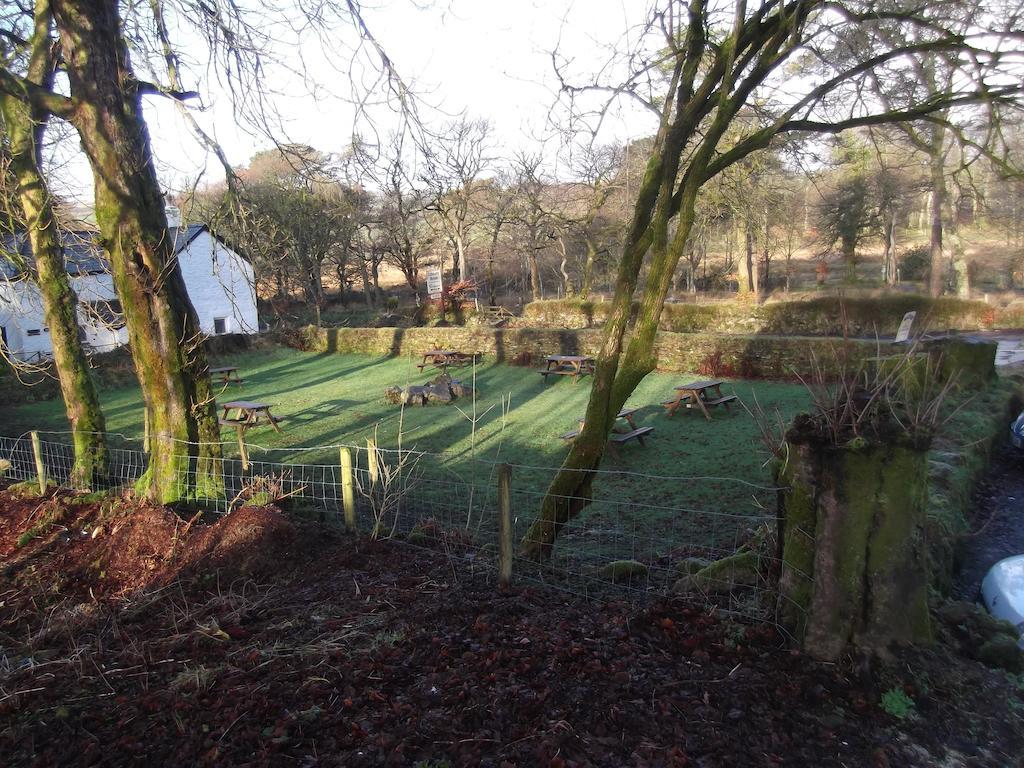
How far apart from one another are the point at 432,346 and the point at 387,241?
1549 centimetres

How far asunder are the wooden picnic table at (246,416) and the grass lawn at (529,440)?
24 centimetres

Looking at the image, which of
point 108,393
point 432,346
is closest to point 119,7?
point 108,393

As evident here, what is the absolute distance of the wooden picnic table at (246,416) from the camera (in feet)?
40.7

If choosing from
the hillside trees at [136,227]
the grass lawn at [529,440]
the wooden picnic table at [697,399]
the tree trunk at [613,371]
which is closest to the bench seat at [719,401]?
the wooden picnic table at [697,399]

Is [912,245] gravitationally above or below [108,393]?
above

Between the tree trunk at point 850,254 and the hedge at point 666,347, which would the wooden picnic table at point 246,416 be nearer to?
the hedge at point 666,347

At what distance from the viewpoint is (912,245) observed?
37406mm

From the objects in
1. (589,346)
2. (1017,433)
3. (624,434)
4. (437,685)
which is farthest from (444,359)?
(437,685)

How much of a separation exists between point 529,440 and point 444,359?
29.8 ft

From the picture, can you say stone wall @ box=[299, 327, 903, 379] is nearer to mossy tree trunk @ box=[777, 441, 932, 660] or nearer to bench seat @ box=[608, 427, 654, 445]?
bench seat @ box=[608, 427, 654, 445]

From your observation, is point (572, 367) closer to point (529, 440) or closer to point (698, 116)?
point (529, 440)

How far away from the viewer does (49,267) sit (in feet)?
24.1

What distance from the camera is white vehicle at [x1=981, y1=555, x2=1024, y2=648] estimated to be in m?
3.92

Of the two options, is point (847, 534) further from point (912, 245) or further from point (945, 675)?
point (912, 245)
